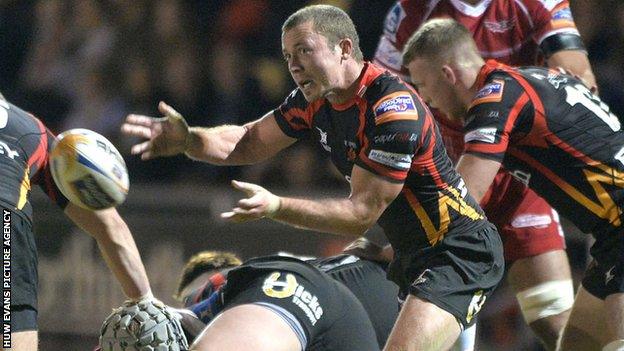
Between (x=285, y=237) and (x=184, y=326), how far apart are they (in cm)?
378

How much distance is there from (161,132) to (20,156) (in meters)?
0.63

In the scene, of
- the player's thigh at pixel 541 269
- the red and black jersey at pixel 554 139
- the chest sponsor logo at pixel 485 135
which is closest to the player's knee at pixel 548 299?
Answer: the player's thigh at pixel 541 269

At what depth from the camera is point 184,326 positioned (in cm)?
513

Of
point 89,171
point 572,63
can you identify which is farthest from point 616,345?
point 89,171

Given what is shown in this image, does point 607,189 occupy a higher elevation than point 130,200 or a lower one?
higher

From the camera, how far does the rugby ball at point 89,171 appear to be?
5062 millimetres

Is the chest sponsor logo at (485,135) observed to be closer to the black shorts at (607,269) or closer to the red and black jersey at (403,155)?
the red and black jersey at (403,155)

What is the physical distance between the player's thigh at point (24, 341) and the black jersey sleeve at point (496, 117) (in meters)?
2.08

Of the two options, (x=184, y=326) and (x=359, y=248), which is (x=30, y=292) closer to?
(x=184, y=326)

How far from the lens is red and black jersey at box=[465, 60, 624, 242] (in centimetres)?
552

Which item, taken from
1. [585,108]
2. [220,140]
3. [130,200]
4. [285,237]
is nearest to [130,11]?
[130,200]

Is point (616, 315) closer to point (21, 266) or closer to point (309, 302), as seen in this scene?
point (309, 302)

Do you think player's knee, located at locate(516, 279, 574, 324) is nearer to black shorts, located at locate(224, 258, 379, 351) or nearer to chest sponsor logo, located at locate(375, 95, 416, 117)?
black shorts, located at locate(224, 258, 379, 351)

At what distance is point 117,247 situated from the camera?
577 centimetres
